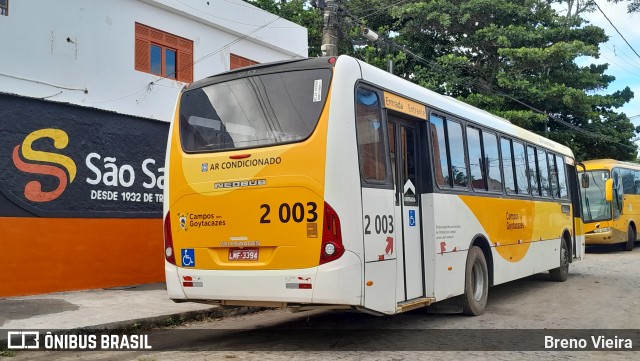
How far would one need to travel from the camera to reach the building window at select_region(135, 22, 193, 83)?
12797 mm

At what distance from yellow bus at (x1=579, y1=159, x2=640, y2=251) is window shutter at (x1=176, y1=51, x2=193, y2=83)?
13.9m

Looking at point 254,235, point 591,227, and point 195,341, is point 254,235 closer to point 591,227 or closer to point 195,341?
point 195,341

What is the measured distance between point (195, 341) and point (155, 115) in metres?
7.06

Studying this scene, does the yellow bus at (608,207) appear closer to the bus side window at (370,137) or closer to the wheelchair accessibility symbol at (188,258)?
the bus side window at (370,137)

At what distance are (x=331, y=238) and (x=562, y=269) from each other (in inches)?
357

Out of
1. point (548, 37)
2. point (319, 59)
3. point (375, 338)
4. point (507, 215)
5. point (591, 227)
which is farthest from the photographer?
point (548, 37)

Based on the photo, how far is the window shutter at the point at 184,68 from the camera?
13766 millimetres

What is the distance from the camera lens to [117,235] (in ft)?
35.7

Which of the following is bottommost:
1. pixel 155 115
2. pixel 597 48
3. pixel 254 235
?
pixel 254 235

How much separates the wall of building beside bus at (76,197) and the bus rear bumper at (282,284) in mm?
4520

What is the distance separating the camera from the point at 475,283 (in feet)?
28.3

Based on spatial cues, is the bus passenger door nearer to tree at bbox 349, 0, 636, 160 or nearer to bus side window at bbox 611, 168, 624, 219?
tree at bbox 349, 0, 636, 160

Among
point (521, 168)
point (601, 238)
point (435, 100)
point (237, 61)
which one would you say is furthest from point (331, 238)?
point (601, 238)

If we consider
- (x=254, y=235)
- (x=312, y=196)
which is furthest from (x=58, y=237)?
(x=312, y=196)
